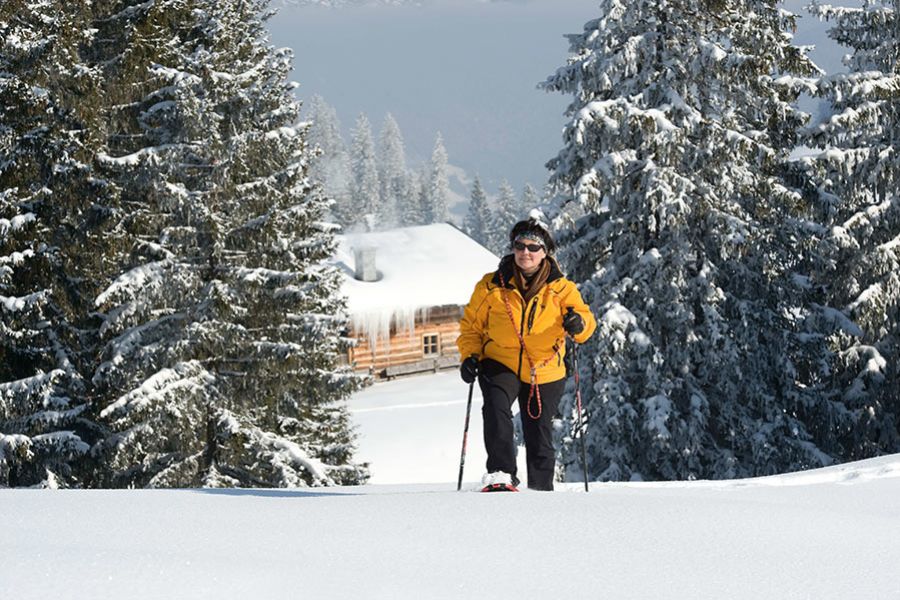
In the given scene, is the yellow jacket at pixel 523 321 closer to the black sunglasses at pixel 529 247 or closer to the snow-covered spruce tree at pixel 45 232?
the black sunglasses at pixel 529 247

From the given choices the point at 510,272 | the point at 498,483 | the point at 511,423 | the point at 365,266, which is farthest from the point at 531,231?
the point at 365,266

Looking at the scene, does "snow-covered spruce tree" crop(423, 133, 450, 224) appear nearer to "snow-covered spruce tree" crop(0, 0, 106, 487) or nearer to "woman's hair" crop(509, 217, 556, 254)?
"snow-covered spruce tree" crop(0, 0, 106, 487)

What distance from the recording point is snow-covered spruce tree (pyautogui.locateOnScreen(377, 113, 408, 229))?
438ft

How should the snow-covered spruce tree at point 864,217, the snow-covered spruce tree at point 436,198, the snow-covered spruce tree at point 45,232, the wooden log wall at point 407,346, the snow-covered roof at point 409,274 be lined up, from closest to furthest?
the snow-covered spruce tree at point 45,232
the snow-covered spruce tree at point 864,217
the snow-covered roof at point 409,274
the wooden log wall at point 407,346
the snow-covered spruce tree at point 436,198

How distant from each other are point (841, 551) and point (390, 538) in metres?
1.99

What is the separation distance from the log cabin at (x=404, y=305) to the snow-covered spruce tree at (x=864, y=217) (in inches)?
978

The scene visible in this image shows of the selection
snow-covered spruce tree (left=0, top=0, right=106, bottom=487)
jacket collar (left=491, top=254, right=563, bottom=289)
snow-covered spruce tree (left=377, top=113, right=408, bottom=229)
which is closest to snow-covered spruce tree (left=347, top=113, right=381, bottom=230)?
snow-covered spruce tree (left=377, top=113, right=408, bottom=229)

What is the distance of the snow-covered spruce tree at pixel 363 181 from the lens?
111m

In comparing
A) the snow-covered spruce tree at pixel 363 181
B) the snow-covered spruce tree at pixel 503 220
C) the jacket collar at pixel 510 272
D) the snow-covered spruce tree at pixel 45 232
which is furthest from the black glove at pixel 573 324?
the snow-covered spruce tree at pixel 363 181

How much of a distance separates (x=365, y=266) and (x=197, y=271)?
A: 26389 mm

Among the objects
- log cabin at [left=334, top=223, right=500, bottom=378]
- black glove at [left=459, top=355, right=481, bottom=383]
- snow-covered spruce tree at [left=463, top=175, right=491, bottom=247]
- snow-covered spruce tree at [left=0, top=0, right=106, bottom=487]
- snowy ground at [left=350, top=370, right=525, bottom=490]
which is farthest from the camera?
snow-covered spruce tree at [left=463, top=175, right=491, bottom=247]

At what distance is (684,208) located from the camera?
544 inches

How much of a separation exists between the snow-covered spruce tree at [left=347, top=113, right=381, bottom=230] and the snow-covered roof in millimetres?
49288

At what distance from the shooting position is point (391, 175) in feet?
478
